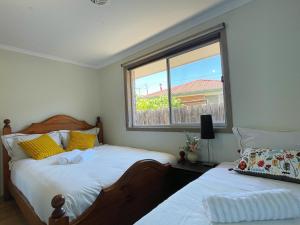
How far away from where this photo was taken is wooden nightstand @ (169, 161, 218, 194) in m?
1.95

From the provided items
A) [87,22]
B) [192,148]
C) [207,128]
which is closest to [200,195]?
[207,128]

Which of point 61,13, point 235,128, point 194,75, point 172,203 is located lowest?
point 172,203

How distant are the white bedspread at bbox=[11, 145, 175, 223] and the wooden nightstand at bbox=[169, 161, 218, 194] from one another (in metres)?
0.21

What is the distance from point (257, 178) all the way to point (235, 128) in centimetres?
64

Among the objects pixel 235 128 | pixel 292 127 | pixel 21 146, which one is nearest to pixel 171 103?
pixel 235 128

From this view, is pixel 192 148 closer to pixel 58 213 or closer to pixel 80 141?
pixel 58 213

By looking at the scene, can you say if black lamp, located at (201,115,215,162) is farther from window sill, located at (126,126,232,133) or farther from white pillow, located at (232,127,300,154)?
white pillow, located at (232,127,300,154)

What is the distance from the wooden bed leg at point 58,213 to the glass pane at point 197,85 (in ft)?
5.93

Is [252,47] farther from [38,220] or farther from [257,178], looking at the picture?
[38,220]

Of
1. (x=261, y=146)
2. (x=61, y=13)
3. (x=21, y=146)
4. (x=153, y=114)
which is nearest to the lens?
(x=261, y=146)

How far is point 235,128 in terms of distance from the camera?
1.89 metres

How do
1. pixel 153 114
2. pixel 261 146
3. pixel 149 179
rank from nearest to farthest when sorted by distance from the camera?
pixel 261 146 → pixel 149 179 → pixel 153 114

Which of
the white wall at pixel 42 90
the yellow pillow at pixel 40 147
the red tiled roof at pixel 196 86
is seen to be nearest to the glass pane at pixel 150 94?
the red tiled roof at pixel 196 86

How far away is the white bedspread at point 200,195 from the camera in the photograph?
86 cm
